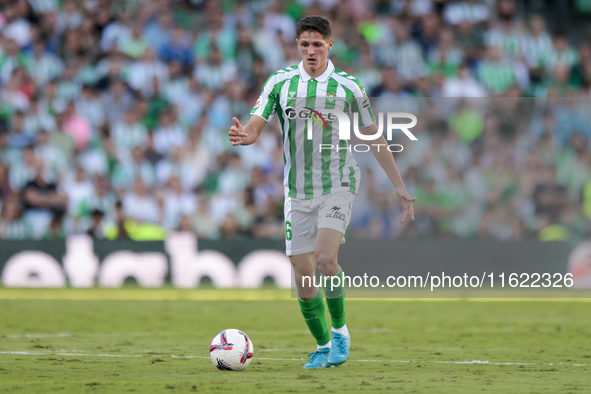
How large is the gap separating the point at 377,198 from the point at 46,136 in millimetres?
6523

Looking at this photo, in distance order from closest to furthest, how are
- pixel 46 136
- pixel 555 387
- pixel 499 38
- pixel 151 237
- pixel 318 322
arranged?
1. pixel 555 387
2. pixel 318 322
3. pixel 151 237
4. pixel 46 136
5. pixel 499 38

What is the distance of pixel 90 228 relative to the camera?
1489cm

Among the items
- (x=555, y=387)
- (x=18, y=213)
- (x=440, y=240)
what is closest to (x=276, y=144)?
(x=440, y=240)

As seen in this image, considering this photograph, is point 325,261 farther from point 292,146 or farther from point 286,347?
point 286,347

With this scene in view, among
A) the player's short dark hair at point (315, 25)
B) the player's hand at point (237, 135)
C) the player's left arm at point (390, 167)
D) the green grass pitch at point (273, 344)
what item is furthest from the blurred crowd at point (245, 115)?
the player's hand at point (237, 135)

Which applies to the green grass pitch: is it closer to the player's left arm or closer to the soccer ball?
the soccer ball

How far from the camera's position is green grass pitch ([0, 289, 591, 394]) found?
18.5ft

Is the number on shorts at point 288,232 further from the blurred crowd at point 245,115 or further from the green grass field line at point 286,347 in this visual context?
the blurred crowd at point 245,115

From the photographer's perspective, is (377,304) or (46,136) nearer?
(377,304)

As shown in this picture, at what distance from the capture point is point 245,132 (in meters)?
6.35

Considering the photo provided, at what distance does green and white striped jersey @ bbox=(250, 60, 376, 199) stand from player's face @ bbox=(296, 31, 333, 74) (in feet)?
0.59

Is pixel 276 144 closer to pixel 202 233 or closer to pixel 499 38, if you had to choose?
pixel 202 233

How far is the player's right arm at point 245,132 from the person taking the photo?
244 inches

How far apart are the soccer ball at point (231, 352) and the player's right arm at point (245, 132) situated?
1.44 meters
